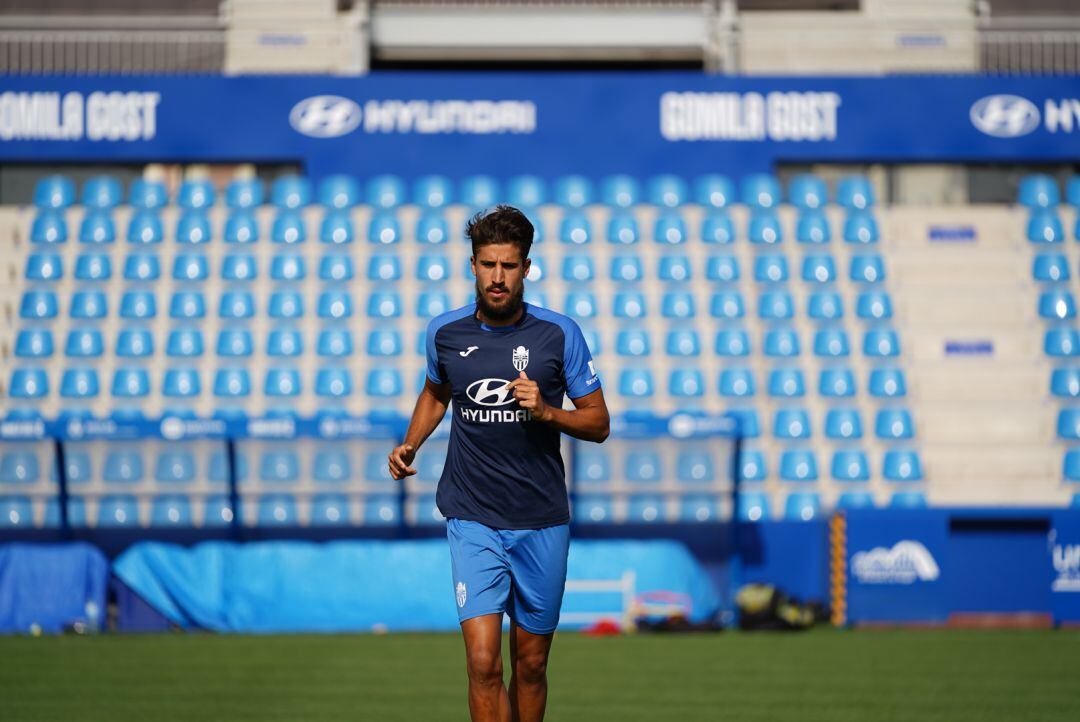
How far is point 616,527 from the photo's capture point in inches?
634

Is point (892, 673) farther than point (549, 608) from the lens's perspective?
Yes

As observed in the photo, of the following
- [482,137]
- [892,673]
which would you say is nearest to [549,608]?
[892,673]

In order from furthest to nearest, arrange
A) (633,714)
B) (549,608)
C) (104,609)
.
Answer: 1. (104,609)
2. (633,714)
3. (549,608)

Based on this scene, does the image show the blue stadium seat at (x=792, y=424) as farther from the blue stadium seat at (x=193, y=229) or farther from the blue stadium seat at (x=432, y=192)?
the blue stadium seat at (x=193, y=229)

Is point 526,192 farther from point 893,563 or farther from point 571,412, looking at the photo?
point 571,412

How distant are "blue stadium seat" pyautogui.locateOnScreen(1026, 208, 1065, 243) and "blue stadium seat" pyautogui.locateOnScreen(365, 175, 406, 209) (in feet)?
29.5

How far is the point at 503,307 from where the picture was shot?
6.07 m

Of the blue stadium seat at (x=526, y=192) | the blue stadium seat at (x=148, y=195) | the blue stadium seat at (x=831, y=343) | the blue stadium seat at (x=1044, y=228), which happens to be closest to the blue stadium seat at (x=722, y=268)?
the blue stadium seat at (x=831, y=343)

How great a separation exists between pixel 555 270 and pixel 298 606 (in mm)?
6859

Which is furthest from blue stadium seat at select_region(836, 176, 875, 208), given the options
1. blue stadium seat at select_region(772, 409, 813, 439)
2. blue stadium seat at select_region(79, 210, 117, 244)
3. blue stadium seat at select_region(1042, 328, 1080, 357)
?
blue stadium seat at select_region(79, 210, 117, 244)

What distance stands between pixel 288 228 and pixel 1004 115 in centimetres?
1075

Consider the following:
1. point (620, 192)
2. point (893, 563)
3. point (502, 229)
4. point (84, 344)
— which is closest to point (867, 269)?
point (620, 192)

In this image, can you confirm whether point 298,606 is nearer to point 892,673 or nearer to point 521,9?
point 892,673

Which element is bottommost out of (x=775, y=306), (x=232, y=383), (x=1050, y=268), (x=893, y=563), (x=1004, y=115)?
(x=893, y=563)
